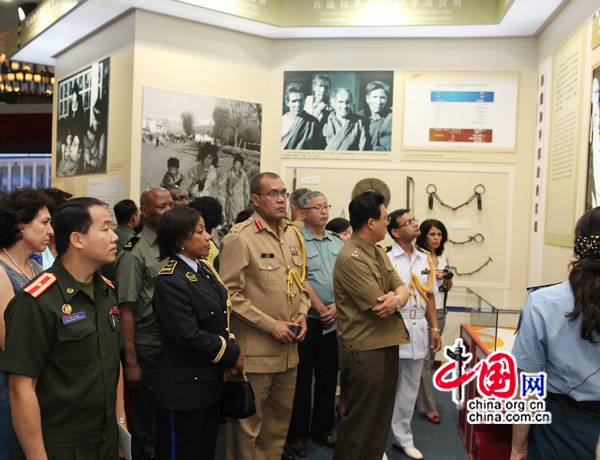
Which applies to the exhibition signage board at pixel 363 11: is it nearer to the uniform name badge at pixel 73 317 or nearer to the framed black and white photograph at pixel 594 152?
the framed black and white photograph at pixel 594 152

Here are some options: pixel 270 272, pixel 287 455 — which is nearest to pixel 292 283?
pixel 270 272

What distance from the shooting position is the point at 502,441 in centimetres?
282

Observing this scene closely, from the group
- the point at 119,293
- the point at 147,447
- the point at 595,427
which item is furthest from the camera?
the point at 147,447

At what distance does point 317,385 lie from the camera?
3957mm

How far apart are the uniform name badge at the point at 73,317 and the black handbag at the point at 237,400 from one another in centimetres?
97

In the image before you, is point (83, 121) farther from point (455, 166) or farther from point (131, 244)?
point (455, 166)

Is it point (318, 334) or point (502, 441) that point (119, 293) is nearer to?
point (318, 334)

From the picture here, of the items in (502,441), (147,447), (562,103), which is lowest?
(147,447)

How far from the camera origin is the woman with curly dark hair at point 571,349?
5.88ft

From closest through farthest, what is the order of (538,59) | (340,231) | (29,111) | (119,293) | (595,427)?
(595,427) < (119,293) < (340,231) < (538,59) < (29,111)

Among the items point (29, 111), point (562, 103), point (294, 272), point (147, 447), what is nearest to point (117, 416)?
point (294, 272)

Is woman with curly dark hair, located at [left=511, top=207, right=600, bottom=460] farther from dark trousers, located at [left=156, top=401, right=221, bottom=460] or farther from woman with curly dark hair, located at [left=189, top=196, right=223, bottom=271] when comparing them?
woman with curly dark hair, located at [left=189, top=196, right=223, bottom=271]

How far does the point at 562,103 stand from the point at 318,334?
3444 millimetres

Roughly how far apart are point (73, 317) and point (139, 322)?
1425 millimetres
